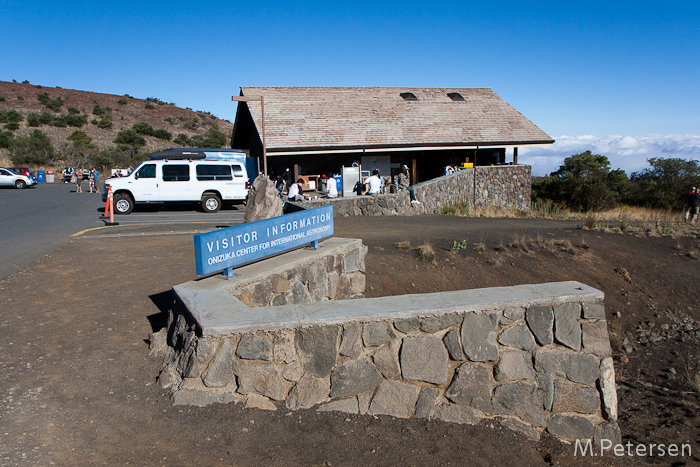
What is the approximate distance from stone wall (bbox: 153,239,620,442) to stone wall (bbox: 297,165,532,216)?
10362 mm

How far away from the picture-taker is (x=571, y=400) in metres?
4.64

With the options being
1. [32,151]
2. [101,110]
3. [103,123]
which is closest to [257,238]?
[32,151]

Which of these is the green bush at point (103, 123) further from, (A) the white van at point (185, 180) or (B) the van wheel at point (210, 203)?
(B) the van wheel at point (210, 203)

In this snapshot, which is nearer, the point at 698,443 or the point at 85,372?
the point at 85,372

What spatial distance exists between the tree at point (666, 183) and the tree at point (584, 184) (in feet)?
3.73

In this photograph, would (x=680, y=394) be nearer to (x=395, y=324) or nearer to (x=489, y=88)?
(x=395, y=324)

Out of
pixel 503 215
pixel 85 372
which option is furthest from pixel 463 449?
pixel 503 215

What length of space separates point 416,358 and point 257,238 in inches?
97.7

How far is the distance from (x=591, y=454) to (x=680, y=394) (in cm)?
351

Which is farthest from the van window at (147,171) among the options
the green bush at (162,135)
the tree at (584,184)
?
the green bush at (162,135)

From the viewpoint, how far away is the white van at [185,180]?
19.1 meters

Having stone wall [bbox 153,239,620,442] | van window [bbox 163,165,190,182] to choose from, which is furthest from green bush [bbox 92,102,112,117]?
stone wall [bbox 153,239,620,442]

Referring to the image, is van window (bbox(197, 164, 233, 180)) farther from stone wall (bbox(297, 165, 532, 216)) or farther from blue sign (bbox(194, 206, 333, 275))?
blue sign (bbox(194, 206, 333, 275))

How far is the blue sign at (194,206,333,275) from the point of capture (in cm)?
519
